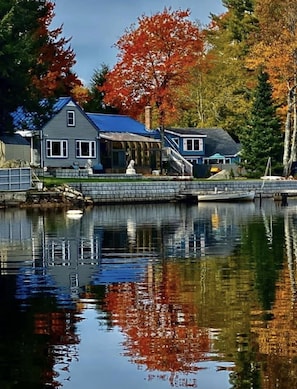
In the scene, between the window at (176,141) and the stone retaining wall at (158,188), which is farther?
the window at (176,141)

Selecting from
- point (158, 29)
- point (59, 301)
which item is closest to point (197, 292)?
point (59, 301)

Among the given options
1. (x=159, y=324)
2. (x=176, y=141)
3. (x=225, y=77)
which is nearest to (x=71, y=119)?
(x=176, y=141)

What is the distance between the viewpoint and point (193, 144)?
248 ft

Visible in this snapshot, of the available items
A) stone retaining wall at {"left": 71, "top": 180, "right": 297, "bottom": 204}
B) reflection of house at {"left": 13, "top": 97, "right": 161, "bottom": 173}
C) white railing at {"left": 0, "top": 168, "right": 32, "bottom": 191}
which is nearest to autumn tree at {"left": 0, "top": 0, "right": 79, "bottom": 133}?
reflection of house at {"left": 13, "top": 97, "right": 161, "bottom": 173}

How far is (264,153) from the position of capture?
206 feet

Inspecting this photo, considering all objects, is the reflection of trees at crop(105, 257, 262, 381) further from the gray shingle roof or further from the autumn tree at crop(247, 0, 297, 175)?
the gray shingle roof

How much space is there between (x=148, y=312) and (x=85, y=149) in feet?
165

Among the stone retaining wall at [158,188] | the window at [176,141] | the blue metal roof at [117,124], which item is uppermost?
the blue metal roof at [117,124]

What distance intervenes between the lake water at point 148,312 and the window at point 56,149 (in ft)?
111

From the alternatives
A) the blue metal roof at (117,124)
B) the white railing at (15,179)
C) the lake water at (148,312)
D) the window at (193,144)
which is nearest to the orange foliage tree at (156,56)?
the blue metal roof at (117,124)

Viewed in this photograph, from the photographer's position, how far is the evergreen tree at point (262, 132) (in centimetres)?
6262

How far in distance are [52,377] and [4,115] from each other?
43231mm

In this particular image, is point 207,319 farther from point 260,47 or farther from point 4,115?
point 260,47

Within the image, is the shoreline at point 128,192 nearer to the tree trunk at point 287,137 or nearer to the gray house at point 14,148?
the tree trunk at point 287,137
